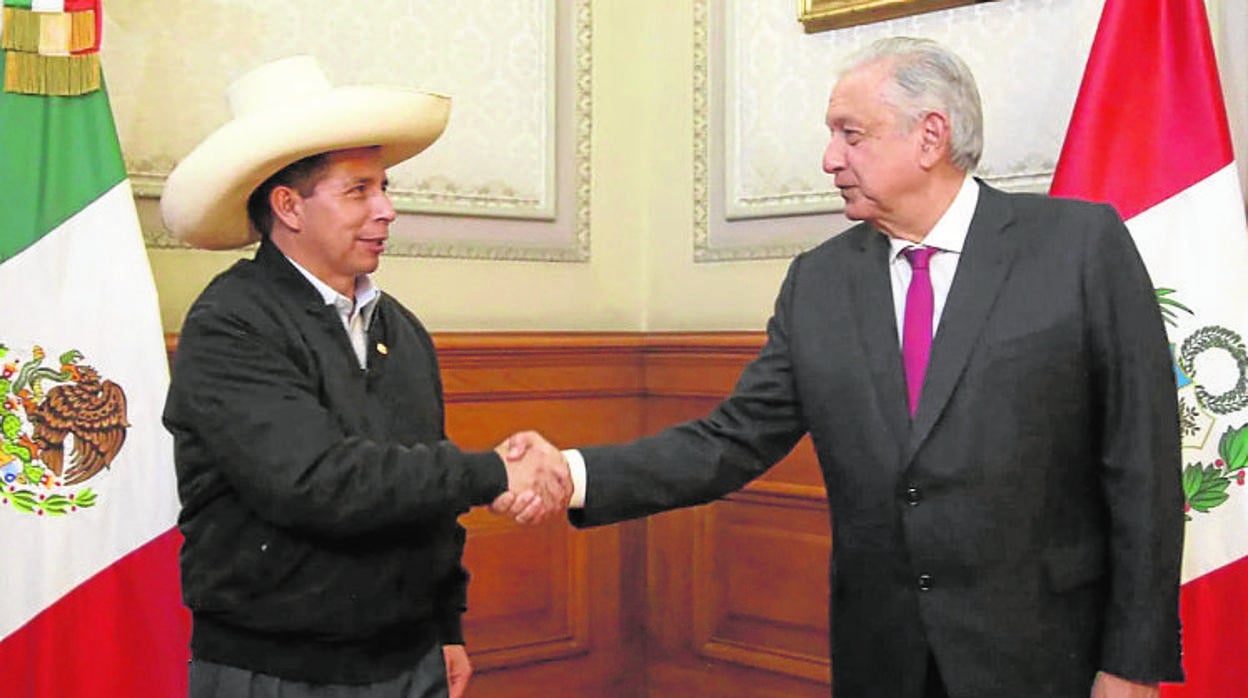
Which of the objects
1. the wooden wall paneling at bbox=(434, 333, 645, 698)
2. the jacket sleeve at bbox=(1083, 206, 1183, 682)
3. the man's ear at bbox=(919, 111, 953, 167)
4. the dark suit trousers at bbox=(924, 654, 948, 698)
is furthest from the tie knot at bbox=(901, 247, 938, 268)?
the wooden wall paneling at bbox=(434, 333, 645, 698)

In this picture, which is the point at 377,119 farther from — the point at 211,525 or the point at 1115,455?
the point at 1115,455

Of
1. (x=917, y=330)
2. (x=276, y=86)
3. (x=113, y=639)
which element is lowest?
(x=113, y=639)

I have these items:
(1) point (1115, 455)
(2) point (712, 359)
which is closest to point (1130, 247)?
(1) point (1115, 455)

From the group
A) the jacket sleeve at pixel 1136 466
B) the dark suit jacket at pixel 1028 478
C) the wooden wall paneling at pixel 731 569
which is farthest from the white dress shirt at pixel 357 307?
the wooden wall paneling at pixel 731 569

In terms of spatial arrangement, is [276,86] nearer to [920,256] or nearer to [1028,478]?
[920,256]

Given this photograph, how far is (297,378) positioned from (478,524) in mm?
1662

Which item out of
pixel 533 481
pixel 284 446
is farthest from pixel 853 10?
pixel 284 446

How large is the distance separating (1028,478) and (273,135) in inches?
49.3

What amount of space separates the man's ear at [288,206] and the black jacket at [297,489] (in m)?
0.06

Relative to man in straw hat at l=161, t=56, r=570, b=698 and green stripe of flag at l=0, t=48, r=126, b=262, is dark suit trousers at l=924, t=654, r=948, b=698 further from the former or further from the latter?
green stripe of flag at l=0, t=48, r=126, b=262

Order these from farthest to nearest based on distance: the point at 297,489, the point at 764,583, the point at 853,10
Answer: the point at 764,583 → the point at 853,10 → the point at 297,489

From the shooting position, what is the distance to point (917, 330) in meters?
2.28

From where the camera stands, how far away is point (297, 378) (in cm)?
221

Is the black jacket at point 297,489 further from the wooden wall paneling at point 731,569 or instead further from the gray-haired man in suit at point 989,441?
the wooden wall paneling at point 731,569
